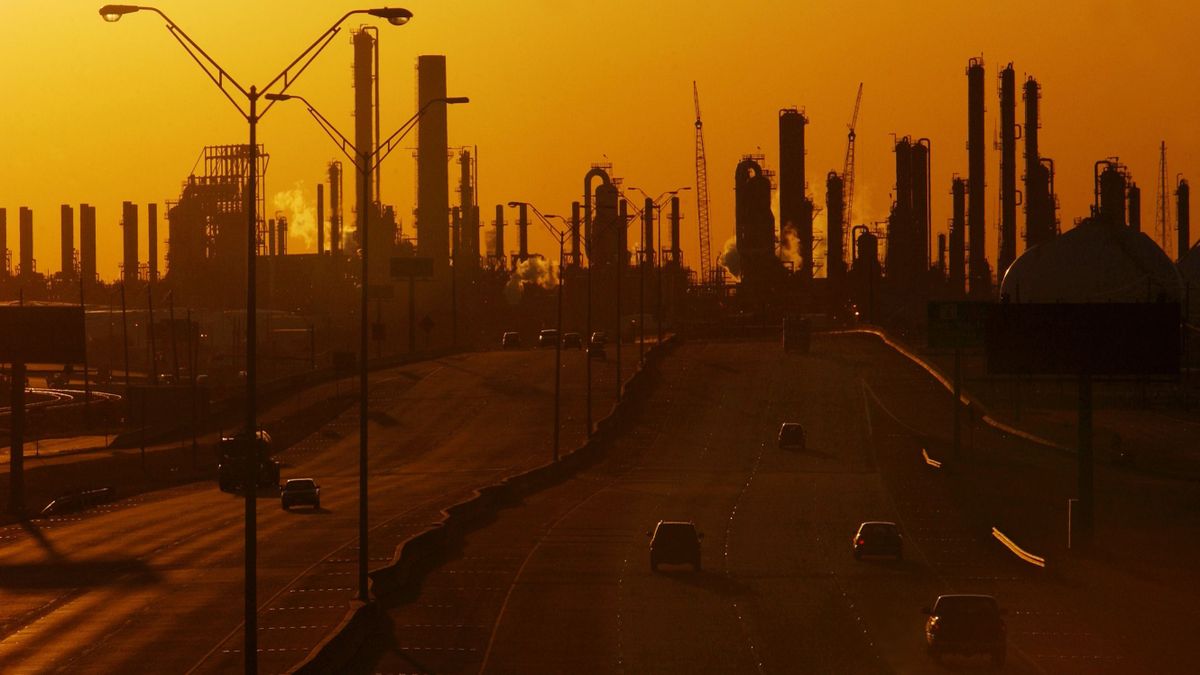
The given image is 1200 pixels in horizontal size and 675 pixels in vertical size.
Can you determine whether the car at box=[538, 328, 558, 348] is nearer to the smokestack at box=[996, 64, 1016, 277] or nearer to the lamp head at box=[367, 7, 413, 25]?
the smokestack at box=[996, 64, 1016, 277]

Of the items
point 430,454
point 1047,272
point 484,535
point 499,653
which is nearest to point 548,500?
point 484,535

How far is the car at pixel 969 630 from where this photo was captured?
33.7 metres

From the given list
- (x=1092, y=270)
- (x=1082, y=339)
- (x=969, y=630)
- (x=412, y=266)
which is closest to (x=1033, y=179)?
(x=1092, y=270)

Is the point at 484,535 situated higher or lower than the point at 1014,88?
lower

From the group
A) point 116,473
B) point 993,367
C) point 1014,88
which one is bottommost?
point 116,473

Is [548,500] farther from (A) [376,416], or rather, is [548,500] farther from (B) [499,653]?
(A) [376,416]

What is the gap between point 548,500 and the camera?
7100 centimetres

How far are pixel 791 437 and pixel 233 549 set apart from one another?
42.1 meters

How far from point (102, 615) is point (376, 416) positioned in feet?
225

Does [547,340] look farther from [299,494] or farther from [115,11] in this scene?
[115,11]

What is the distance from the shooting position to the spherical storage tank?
133 m

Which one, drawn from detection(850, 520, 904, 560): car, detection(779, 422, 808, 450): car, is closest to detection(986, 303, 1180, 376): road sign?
detection(850, 520, 904, 560): car

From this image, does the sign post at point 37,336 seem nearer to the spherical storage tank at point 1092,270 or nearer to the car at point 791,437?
the car at point 791,437

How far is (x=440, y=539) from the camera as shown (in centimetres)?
5428
